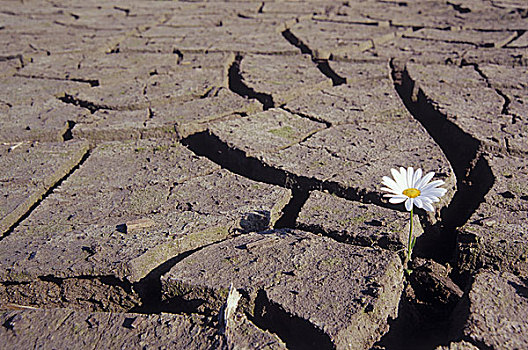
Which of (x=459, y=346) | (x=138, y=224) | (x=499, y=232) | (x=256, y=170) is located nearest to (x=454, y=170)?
(x=499, y=232)

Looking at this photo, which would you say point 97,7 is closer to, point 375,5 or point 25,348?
point 375,5

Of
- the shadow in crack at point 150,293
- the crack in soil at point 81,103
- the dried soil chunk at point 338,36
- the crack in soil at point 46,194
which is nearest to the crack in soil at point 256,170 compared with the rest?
the crack in soil at point 46,194

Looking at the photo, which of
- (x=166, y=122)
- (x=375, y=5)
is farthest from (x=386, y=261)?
(x=375, y=5)

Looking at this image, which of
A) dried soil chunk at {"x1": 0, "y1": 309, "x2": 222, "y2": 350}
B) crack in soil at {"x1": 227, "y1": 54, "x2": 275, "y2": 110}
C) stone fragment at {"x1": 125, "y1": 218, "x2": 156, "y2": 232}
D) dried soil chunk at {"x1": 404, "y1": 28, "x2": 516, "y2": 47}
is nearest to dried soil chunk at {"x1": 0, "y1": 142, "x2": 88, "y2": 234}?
stone fragment at {"x1": 125, "y1": 218, "x2": 156, "y2": 232}

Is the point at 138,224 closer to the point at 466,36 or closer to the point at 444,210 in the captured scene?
the point at 444,210

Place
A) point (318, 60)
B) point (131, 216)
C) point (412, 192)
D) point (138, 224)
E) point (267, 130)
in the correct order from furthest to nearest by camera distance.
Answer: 1. point (318, 60)
2. point (267, 130)
3. point (131, 216)
4. point (138, 224)
5. point (412, 192)

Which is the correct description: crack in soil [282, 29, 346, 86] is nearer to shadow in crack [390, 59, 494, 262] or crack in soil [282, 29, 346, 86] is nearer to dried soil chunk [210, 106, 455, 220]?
shadow in crack [390, 59, 494, 262]

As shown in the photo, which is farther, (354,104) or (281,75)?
(281,75)
